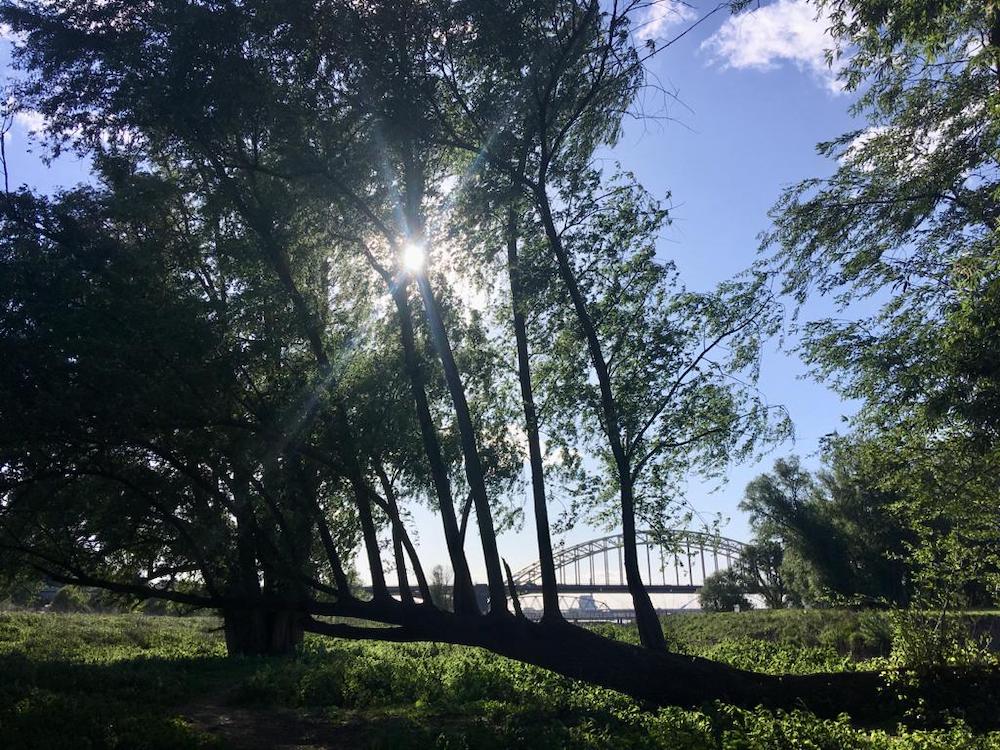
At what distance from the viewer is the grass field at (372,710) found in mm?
9602

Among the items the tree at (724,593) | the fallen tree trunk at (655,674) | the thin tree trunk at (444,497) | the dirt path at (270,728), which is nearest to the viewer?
the dirt path at (270,728)

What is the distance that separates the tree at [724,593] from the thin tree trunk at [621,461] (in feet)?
132

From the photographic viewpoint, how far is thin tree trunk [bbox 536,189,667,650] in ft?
47.1

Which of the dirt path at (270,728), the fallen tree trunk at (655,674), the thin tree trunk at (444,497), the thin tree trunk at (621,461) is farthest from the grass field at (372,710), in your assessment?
the thin tree trunk at (444,497)

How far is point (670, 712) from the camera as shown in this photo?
1119 centimetres

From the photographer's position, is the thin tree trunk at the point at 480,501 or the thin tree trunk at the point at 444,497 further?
the thin tree trunk at the point at 444,497

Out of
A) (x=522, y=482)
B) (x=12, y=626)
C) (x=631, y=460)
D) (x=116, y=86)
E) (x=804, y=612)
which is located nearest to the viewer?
(x=116, y=86)

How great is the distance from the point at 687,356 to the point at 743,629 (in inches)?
Result: 886

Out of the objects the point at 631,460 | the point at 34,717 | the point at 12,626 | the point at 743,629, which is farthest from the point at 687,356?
the point at 12,626

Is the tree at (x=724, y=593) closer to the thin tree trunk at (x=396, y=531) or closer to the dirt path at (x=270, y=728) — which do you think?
the thin tree trunk at (x=396, y=531)

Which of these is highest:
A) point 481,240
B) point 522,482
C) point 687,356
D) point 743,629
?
point 481,240

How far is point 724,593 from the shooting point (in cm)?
5344

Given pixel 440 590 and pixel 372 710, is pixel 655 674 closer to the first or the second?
pixel 372 710

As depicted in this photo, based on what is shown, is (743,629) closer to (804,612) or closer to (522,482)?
(804,612)
